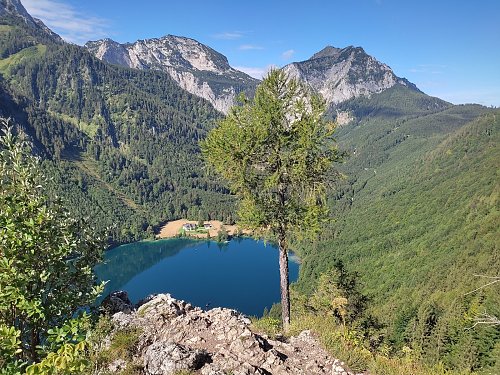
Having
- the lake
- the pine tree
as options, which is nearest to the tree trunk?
the pine tree

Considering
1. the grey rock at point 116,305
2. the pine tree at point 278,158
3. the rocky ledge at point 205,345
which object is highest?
the pine tree at point 278,158

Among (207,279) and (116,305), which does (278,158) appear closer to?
(116,305)

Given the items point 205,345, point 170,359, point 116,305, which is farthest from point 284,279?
point 170,359

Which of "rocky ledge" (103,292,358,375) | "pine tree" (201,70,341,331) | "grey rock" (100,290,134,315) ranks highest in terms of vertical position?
"pine tree" (201,70,341,331)

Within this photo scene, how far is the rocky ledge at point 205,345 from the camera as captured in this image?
12.4 meters

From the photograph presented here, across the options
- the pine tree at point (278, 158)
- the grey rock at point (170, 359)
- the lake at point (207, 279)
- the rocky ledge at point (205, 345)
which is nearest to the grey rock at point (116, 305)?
the rocky ledge at point (205, 345)

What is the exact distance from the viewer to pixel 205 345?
14.6 m

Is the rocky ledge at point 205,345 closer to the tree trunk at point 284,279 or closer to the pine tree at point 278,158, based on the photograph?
the tree trunk at point 284,279

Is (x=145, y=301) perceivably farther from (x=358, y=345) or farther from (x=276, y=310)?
(x=276, y=310)

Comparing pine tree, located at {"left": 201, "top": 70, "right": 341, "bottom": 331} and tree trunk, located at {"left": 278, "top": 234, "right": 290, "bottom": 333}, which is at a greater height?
pine tree, located at {"left": 201, "top": 70, "right": 341, "bottom": 331}

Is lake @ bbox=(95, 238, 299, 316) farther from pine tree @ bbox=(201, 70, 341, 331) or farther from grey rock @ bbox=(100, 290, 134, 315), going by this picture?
pine tree @ bbox=(201, 70, 341, 331)

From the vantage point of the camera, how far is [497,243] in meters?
141

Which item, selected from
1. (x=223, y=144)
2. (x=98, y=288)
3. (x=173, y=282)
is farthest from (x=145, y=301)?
(x=173, y=282)

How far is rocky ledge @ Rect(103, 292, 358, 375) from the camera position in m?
12.4
